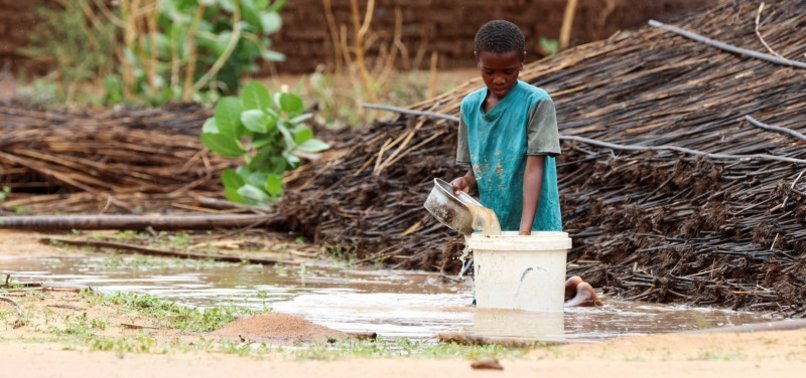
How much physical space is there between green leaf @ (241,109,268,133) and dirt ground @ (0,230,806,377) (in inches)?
164

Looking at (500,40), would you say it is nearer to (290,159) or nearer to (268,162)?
(290,159)

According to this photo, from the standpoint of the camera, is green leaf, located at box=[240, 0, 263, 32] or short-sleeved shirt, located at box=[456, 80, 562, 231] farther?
green leaf, located at box=[240, 0, 263, 32]

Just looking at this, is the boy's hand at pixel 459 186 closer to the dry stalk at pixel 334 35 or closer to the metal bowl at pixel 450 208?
the metal bowl at pixel 450 208

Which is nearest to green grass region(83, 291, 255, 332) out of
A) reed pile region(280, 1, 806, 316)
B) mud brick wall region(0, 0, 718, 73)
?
reed pile region(280, 1, 806, 316)

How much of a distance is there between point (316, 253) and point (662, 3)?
1112cm

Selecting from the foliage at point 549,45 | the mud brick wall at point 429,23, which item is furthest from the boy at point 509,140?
the mud brick wall at point 429,23

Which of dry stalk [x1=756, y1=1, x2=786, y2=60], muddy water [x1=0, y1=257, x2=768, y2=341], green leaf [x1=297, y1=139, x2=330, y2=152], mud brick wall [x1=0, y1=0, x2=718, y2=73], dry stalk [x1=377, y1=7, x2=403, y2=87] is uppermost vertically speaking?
mud brick wall [x1=0, y1=0, x2=718, y2=73]

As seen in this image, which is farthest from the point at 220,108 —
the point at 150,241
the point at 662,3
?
the point at 662,3

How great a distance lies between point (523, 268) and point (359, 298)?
43.4 inches

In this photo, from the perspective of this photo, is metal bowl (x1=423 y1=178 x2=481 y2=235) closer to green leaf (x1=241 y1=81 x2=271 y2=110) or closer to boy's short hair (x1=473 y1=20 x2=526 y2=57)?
boy's short hair (x1=473 y1=20 x2=526 y2=57)

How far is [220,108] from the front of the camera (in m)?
8.62

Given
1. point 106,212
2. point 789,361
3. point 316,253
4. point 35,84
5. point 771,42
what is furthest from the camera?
point 35,84

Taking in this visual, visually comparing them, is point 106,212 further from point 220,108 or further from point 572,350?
point 572,350

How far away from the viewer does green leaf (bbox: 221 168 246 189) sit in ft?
28.7
